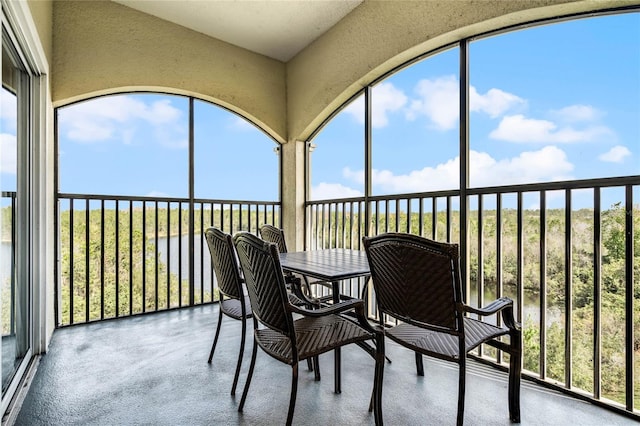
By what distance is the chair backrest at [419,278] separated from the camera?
4.61 feet

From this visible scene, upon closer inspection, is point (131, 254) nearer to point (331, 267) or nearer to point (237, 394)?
point (237, 394)

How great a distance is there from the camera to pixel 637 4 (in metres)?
1.88

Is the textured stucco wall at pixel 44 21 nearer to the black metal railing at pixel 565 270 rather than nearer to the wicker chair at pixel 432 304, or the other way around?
the wicker chair at pixel 432 304

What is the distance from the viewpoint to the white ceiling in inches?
130

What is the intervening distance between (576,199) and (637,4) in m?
1.21

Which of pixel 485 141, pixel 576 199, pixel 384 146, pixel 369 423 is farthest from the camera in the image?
pixel 384 146

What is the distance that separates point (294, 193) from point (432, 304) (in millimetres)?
3081

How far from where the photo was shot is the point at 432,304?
4.89ft

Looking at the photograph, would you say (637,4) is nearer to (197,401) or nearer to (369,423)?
(369,423)

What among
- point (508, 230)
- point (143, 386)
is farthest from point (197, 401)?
point (508, 230)

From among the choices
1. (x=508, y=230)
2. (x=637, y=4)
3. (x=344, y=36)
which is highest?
(x=344, y=36)

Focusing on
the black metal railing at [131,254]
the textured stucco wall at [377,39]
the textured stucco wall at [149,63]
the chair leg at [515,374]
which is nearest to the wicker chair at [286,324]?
the chair leg at [515,374]

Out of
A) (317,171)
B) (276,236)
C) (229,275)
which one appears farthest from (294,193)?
(229,275)

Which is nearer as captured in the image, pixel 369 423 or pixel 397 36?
pixel 369 423
